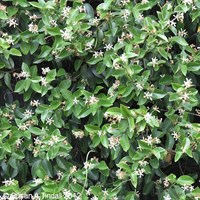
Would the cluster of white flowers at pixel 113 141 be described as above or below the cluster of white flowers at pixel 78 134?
above

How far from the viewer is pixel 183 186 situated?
171 centimetres

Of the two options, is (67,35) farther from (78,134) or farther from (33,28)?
(78,134)

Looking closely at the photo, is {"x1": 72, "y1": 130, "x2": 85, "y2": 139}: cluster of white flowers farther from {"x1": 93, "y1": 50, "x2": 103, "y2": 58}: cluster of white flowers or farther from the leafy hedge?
{"x1": 93, "y1": 50, "x2": 103, "y2": 58}: cluster of white flowers

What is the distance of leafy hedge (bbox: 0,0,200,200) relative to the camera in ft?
5.57

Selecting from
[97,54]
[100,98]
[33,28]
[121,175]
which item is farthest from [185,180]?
[33,28]

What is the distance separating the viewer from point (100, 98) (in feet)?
5.82

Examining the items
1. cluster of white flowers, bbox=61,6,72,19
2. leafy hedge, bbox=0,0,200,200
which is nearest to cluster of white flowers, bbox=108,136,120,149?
leafy hedge, bbox=0,0,200,200

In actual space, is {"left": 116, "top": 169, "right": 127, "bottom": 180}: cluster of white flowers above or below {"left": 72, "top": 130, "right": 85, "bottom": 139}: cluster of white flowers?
below

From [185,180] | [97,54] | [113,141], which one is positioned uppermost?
[97,54]

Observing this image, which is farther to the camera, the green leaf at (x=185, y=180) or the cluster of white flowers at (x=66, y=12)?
the cluster of white flowers at (x=66, y=12)

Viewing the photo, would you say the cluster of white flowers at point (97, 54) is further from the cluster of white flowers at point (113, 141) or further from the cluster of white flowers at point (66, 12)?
the cluster of white flowers at point (113, 141)

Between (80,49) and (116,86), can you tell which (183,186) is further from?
(80,49)

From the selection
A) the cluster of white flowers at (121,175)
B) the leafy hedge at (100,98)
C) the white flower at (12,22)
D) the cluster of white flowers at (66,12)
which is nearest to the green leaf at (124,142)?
the leafy hedge at (100,98)

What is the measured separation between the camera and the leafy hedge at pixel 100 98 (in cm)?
170
